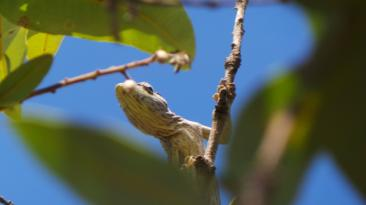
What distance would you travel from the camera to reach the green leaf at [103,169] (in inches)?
20.9

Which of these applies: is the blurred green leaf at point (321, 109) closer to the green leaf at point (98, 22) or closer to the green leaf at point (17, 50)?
the green leaf at point (98, 22)

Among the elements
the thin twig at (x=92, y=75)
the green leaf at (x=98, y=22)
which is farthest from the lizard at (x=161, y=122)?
the thin twig at (x=92, y=75)

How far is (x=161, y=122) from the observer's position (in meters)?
3.60

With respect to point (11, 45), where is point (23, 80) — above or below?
below

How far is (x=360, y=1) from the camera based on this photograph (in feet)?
1.72

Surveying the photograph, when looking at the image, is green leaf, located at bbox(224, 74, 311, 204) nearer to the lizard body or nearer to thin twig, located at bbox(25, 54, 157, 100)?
thin twig, located at bbox(25, 54, 157, 100)

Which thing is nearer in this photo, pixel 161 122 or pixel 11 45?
pixel 11 45

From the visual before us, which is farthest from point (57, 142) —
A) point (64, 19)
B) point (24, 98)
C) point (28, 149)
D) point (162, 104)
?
point (162, 104)

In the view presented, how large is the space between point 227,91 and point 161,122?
150 cm

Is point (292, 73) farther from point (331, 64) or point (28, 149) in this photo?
point (28, 149)

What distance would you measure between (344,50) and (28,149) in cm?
25

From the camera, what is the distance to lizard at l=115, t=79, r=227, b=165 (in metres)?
3.36

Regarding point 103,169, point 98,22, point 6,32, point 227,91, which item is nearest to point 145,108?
point 227,91

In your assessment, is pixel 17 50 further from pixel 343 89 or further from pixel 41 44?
pixel 343 89
